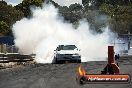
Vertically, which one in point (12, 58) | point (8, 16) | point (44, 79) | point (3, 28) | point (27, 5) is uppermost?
point (27, 5)

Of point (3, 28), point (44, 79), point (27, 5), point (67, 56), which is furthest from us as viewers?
point (27, 5)

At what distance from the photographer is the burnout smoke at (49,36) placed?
46719 millimetres

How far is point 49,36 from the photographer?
1911 inches

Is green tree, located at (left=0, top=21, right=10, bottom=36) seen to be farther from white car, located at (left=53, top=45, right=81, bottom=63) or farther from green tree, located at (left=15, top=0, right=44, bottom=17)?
white car, located at (left=53, top=45, right=81, bottom=63)

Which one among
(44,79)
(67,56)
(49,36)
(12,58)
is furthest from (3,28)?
(44,79)

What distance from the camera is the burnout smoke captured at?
153 feet

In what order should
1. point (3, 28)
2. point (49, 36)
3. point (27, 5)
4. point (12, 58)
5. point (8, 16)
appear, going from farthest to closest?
point (27, 5)
point (8, 16)
point (3, 28)
point (49, 36)
point (12, 58)

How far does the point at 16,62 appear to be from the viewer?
33.0m

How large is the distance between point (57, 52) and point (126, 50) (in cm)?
3358

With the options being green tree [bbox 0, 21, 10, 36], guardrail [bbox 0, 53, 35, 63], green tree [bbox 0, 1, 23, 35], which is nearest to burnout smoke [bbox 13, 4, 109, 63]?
guardrail [bbox 0, 53, 35, 63]

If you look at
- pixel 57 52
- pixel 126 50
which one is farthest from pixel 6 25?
pixel 57 52

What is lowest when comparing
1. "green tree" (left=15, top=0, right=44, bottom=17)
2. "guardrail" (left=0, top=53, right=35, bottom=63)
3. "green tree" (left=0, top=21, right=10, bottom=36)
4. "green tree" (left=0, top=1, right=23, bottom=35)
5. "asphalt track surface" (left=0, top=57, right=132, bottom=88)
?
"asphalt track surface" (left=0, top=57, right=132, bottom=88)

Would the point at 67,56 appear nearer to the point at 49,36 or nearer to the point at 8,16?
the point at 49,36

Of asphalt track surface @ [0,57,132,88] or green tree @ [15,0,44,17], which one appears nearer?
asphalt track surface @ [0,57,132,88]
